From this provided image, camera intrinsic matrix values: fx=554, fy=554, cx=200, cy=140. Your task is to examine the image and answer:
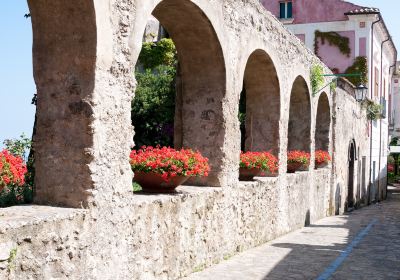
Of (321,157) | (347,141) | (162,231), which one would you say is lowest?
(162,231)

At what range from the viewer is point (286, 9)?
960 inches

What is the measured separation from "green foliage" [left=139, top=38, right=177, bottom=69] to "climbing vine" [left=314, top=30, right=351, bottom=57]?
6679 mm

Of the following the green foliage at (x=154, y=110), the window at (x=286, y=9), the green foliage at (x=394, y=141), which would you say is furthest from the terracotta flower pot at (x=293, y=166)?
the green foliage at (x=394, y=141)

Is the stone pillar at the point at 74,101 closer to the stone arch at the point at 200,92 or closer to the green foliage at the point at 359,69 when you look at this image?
the stone arch at the point at 200,92

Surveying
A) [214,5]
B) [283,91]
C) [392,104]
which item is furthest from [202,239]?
[392,104]

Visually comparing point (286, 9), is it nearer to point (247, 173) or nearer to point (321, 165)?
point (321, 165)

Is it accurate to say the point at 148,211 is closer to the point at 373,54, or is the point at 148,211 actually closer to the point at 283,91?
the point at 283,91

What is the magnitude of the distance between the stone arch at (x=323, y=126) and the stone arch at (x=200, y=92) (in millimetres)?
8347

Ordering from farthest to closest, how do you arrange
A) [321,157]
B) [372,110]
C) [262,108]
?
[372,110] < [321,157] < [262,108]

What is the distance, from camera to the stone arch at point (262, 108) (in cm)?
1046

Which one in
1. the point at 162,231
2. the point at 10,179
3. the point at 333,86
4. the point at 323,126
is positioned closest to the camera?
the point at 10,179

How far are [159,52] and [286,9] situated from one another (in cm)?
696

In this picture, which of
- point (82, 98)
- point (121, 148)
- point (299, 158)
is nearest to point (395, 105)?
point (299, 158)

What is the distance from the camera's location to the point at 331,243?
10.2 meters
